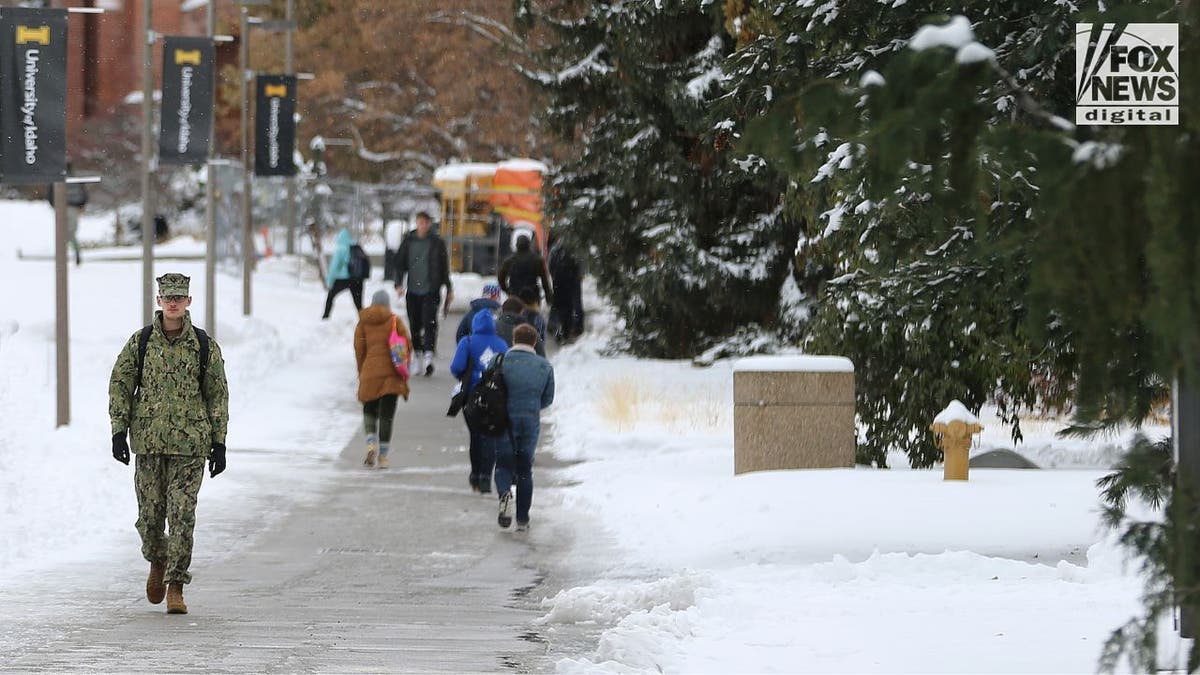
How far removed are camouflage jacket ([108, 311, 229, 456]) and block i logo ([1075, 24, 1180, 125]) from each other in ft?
16.3

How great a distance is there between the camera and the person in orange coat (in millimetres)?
17984

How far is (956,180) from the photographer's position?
17.6 feet

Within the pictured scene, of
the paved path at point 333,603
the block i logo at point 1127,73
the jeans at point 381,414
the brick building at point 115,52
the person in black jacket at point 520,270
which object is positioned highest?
the brick building at point 115,52

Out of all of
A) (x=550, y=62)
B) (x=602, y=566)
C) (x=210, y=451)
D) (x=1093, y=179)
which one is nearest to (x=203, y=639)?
(x=210, y=451)

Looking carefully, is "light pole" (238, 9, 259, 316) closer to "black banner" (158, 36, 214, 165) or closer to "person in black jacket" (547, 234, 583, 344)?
"person in black jacket" (547, 234, 583, 344)

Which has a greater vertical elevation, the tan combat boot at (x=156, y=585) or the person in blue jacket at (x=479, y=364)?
the person in blue jacket at (x=479, y=364)

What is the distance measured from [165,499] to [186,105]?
16.2 meters

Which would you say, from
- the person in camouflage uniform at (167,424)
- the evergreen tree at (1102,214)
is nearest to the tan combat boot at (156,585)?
the person in camouflage uniform at (167,424)

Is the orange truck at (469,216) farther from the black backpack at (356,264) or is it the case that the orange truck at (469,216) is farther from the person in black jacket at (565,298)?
the person in black jacket at (565,298)

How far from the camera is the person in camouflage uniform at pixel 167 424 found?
11047mm

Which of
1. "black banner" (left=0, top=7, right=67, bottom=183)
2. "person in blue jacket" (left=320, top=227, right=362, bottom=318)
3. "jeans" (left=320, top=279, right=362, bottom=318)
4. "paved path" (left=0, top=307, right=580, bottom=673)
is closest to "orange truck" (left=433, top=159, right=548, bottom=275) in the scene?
"jeans" (left=320, top=279, right=362, bottom=318)

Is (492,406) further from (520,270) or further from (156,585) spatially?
(520,270)

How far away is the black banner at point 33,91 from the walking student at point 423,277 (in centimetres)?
791

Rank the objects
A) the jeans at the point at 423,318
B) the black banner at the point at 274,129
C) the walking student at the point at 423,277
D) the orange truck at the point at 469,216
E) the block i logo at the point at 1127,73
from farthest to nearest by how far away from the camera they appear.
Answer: the orange truck at the point at 469,216 < the black banner at the point at 274,129 < the jeans at the point at 423,318 < the walking student at the point at 423,277 < the block i logo at the point at 1127,73
